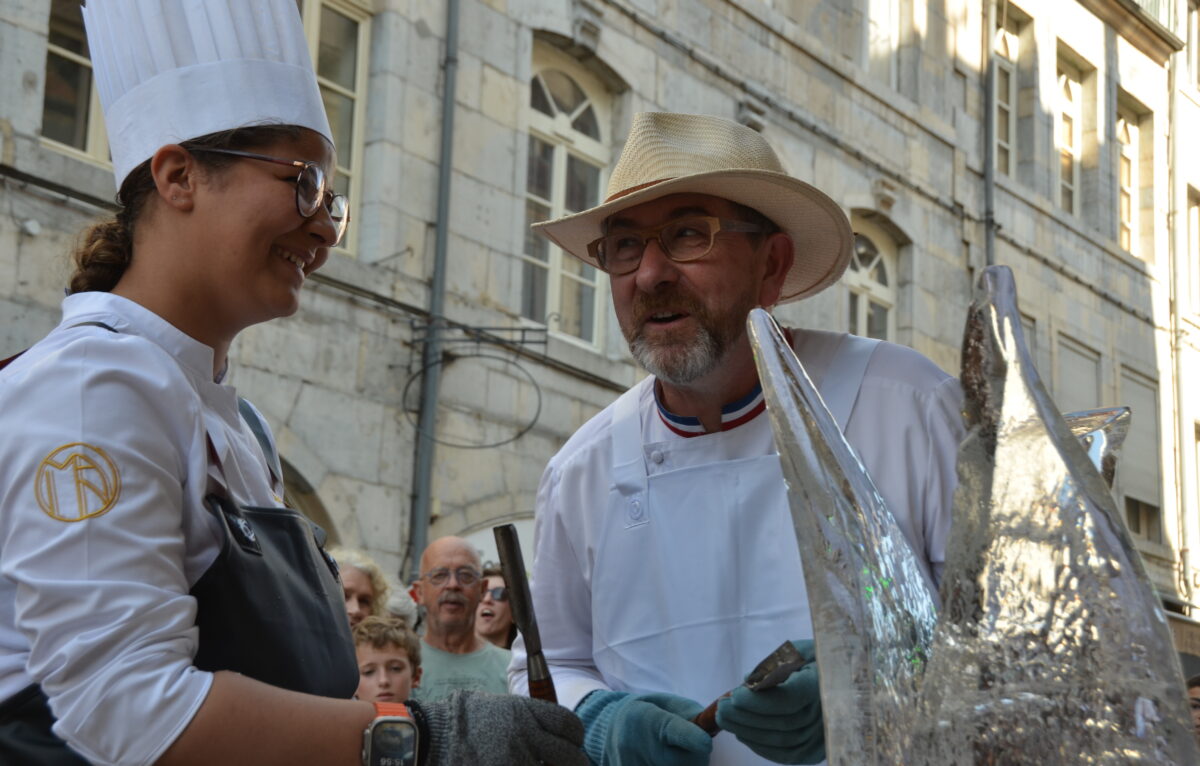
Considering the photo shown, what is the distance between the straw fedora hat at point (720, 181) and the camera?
2.76 metres

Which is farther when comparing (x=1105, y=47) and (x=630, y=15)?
(x=1105, y=47)

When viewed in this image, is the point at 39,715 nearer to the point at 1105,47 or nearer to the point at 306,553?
the point at 306,553

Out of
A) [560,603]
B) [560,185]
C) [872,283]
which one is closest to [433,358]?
[560,185]

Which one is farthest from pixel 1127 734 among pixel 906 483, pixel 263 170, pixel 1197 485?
pixel 1197 485

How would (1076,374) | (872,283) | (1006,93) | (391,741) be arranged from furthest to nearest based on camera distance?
(1076,374)
(1006,93)
(872,283)
(391,741)

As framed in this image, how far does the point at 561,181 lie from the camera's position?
1138 cm

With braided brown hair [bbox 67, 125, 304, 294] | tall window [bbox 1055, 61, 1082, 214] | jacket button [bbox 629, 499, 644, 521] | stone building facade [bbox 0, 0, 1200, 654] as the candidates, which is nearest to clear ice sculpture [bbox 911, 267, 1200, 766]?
braided brown hair [bbox 67, 125, 304, 294]

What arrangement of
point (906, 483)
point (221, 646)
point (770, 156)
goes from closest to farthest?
point (221, 646), point (906, 483), point (770, 156)

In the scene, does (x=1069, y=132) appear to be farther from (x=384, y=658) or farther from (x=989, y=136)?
(x=384, y=658)

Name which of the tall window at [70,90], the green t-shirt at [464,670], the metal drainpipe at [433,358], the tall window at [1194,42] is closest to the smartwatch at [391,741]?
the green t-shirt at [464,670]

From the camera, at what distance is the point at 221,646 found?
1715 mm

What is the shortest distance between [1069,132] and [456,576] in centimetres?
1455

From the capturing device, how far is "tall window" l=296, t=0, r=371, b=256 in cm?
982

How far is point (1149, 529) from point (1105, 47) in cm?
580
